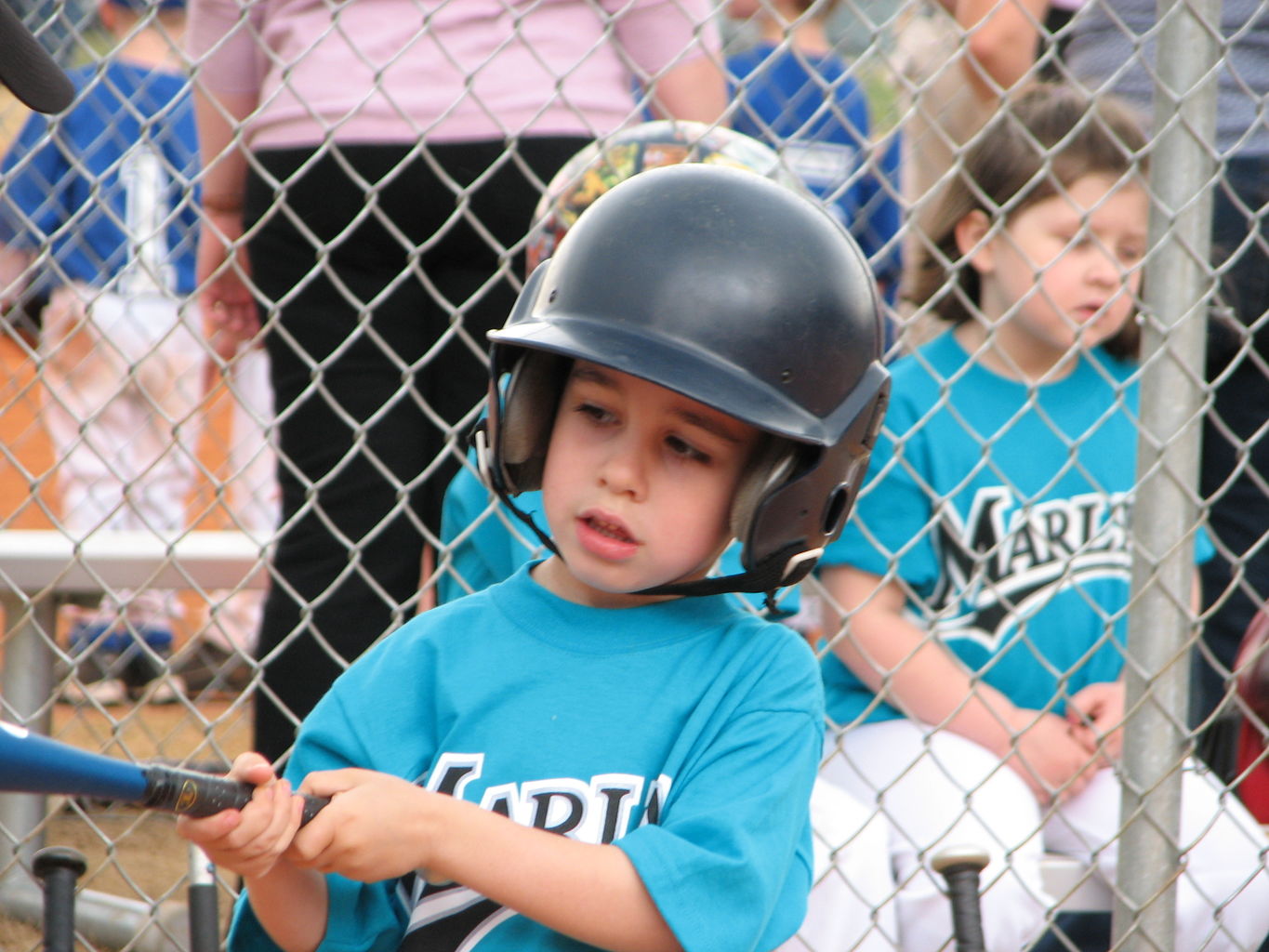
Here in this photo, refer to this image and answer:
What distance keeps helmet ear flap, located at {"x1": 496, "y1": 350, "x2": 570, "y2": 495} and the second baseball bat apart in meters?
0.47

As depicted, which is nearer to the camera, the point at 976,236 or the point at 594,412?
the point at 594,412

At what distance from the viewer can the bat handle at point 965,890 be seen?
1.59m

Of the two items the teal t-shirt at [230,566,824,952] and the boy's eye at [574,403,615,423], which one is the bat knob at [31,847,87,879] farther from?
the boy's eye at [574,403,615,423]

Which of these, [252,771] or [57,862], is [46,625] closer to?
[57,862]

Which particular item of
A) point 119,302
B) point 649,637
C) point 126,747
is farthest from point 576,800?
point 119,302

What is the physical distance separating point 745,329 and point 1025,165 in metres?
1.57

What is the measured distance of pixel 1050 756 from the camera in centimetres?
235

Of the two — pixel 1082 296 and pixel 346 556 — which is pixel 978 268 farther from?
pixel 346 556

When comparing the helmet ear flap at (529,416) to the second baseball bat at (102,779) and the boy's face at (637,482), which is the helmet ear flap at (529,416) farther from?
the second baseball bat at (102,779)

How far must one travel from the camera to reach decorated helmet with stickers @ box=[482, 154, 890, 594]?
Result: 4.23 feet

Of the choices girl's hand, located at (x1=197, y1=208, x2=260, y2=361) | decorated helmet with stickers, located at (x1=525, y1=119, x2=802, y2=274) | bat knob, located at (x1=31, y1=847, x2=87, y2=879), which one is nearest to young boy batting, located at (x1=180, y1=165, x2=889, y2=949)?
bat knob, located at (x1=31, y1=847, x2=87, y2=879)

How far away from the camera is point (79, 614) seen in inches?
174

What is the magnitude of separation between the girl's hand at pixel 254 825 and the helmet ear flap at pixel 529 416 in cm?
43

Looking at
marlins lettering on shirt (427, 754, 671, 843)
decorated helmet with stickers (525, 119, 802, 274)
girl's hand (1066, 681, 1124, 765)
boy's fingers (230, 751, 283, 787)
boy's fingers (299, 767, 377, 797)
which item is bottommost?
girl's hand (1066, 681, 1124, 765)
